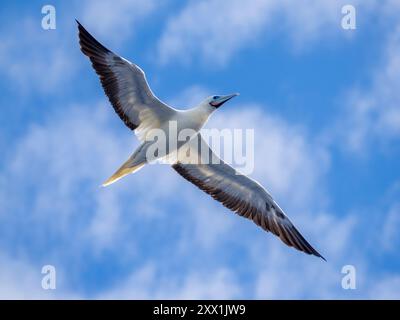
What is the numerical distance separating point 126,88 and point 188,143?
6.91 feet

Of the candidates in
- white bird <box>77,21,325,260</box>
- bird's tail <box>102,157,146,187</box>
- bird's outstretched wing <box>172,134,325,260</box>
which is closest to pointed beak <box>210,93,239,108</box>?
white bird <box>77,21,325,260</box>

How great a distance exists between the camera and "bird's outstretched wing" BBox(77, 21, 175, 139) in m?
17.9

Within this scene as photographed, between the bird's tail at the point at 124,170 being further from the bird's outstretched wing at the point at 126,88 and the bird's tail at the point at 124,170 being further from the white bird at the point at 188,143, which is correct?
the bird's outstretched wing at the point at 126,88

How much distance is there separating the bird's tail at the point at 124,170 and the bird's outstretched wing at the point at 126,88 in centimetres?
86

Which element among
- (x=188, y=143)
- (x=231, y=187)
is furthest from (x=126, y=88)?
(x=231, y=187)

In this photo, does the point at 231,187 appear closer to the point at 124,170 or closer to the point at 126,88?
the point at 124,170

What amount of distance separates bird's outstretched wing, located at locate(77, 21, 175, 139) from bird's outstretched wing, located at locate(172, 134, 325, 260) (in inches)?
48.1

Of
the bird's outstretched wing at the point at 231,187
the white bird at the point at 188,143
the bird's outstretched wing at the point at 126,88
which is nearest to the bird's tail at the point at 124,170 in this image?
the white bird at the point at 188,143

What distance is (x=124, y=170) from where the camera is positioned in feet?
59.4

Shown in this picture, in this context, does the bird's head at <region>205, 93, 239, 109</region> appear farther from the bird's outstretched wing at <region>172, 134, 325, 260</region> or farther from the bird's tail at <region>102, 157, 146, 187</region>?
the bird's tail at <region>102, 157, 146, 187</region>
